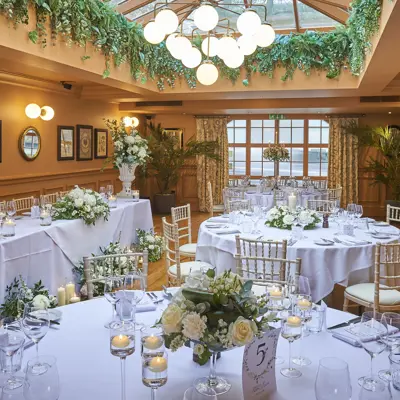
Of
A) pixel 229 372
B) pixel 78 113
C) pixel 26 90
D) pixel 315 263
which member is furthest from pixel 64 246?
pixel 78 113

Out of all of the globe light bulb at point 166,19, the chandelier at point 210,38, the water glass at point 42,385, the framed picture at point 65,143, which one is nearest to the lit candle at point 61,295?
the chandelier at point 210,38

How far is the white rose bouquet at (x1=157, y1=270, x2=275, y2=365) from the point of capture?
4.99 feet

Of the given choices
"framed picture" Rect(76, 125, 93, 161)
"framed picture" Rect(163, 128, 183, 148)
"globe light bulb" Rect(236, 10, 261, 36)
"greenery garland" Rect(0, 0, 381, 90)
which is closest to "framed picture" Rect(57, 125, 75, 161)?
"framed picture" Rect(76, 125, 93, 161)

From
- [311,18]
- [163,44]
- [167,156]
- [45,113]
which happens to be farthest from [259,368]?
[167,156]

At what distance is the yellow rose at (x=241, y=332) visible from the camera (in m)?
1.51

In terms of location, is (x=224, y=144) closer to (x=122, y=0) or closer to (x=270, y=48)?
(x=270, y=48)

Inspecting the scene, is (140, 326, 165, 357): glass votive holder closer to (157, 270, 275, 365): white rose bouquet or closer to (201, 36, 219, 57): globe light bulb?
(157, 270, 275, 365): white rose bouquet

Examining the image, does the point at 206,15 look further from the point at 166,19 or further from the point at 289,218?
the point at 289,218

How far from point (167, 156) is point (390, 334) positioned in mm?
10459

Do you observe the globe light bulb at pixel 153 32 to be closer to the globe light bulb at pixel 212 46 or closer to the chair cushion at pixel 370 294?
the globe light bulb at pixel 212 46

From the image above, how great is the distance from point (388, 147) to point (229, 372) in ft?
32.5

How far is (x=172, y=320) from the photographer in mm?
1565

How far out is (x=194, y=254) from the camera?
5742mm

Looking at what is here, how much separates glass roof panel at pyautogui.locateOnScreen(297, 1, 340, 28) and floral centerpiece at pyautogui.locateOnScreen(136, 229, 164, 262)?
4188 millimetres
